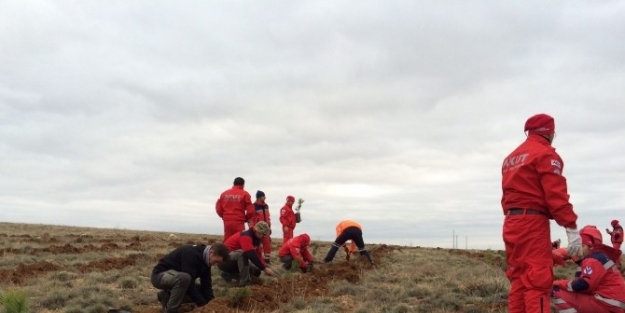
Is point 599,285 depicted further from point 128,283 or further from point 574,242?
point 128,283

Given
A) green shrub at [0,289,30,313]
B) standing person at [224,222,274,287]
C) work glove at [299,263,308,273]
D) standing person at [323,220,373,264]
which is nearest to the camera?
green shrub at [0,289,30,313]

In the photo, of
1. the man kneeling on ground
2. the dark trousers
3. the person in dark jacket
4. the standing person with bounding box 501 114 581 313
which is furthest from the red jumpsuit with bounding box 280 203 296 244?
the standing person with bounding box 501 114 581 313

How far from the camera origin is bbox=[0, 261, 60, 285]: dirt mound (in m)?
10.4

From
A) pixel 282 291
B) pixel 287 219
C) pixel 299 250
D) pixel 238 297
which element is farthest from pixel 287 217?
pixel 238 297

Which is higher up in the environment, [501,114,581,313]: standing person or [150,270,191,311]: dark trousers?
[501,114,581,313]: standing person

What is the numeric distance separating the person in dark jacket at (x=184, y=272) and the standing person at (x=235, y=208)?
3.69m

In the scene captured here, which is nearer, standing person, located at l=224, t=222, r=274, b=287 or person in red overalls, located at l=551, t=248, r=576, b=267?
person in red overalls, located at l=551, t=248, r=576, b=267

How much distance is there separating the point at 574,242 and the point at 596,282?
68.3 inches

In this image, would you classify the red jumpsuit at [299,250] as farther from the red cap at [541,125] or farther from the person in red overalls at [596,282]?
the red cap at [541,125]

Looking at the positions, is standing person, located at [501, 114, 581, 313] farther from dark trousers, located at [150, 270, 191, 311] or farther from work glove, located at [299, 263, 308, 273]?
work glove, located at [299, 263, 308, 273]

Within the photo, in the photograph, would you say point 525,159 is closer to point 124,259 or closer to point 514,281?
point 514,281

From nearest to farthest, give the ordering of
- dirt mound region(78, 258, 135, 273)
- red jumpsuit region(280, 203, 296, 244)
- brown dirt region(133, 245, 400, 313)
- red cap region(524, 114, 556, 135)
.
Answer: red cap region(524, 114, 556, 135) < brown dirt region(133, 245, 400, 313) < dirt mound region(78, 258, 135, 273) < red jumpsuit region(280, 203, 296, 244)

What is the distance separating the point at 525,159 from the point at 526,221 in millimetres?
544

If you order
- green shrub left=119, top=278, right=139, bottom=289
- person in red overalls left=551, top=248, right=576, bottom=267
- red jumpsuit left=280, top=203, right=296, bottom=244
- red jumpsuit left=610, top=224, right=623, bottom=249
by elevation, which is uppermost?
red jumpsuit left=280, top=203, right=296, bottom=244
